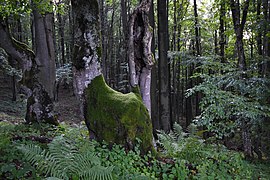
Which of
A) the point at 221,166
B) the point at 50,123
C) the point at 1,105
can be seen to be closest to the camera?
the point at 221,166

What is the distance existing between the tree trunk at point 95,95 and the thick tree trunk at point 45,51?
3.79 meters

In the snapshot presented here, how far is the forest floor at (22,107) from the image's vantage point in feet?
50.9

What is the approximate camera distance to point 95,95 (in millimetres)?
4918

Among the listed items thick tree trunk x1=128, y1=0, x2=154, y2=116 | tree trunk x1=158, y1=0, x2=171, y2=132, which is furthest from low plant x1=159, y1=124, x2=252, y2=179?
tree trunk x1=158, y1=0, x2=171, y2=132

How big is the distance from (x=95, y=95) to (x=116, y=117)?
2.20 feet

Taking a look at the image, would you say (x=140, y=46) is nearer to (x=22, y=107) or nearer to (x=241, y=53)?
(x=241, y=53)

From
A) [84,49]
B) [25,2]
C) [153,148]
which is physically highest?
[25,2]

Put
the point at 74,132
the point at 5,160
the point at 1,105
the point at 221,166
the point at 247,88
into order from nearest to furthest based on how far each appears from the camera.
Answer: the point at 5,160 → the point at 221,166 → the point at 74,132 → the point at 247,88 → the point at 1,105

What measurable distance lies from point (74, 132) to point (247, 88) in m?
4.59

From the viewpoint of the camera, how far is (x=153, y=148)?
496 centimetres

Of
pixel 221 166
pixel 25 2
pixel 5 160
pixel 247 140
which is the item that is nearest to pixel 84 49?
pixel 5 160

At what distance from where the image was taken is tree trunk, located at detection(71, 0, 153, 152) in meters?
4.72

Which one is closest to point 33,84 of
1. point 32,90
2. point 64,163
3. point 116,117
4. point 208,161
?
point 32,90

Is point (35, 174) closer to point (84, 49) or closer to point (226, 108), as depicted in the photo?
point (84, 49)
